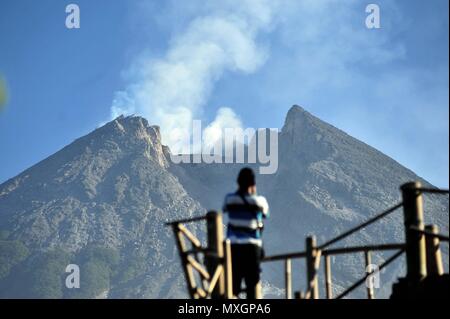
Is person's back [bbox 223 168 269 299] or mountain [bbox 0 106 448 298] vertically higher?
mountain [bbox 0 106 448 298]

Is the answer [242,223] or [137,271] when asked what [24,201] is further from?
[242,223]

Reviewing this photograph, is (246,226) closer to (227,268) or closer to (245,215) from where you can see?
(245,215)

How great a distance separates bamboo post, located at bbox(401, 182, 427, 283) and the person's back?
2111mm

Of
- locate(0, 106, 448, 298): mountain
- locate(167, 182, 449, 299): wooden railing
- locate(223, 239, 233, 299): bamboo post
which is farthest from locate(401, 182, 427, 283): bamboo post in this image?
locate(0, 106, 448, 298): mountain

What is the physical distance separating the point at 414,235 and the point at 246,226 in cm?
245

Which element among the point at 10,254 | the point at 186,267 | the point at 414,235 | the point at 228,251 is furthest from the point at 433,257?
the point at 10,254

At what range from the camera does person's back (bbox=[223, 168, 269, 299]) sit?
8703 mm

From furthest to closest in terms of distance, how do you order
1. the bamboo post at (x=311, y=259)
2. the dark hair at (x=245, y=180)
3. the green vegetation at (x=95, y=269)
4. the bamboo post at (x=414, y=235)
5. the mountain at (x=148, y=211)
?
1. the green vegetation at (x=95, y=269)
2. the mountain at (x=148, y=211)
3. the bamboo post at (x=311, y=259)
4. the bamboo post at (x=414, y=235)
5. the dark hair at (x=245, y=180)

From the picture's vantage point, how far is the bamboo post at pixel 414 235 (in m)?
9.30

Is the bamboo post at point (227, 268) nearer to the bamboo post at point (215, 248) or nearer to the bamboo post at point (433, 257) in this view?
the bamboo post at point (215, 248)

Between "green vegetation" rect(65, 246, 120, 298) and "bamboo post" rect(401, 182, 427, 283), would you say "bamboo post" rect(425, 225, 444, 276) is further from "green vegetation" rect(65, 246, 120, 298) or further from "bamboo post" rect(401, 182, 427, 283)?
"green vegetation" rect(65, 246, 120, 298)

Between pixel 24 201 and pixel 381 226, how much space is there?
311ft

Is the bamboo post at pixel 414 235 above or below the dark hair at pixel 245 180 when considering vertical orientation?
below

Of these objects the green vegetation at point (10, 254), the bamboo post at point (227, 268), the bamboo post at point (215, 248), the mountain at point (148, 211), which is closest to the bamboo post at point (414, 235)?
the bamboo post at point (227, 268)
